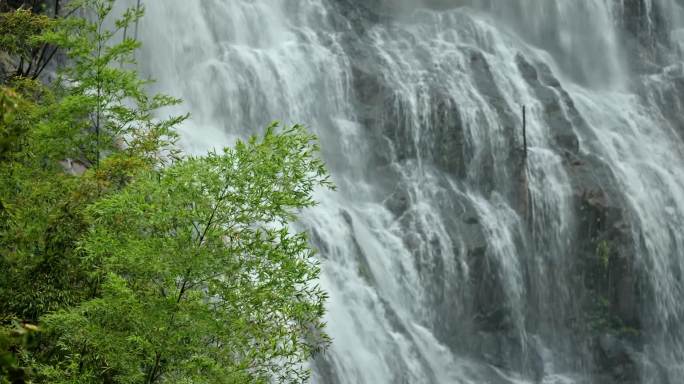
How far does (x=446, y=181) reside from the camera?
31328mm

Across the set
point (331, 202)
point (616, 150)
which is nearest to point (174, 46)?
point (331, 202)

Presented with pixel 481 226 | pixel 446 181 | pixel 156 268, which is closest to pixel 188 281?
pixel 156 268

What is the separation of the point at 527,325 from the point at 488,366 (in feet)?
9.13

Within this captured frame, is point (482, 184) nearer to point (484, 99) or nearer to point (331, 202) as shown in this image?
point (484, 99)

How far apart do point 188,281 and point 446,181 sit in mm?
21089

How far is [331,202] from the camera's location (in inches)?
1087

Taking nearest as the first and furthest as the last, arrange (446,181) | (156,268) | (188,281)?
1. (156,268)
2. (188,281)
3. (446,181)

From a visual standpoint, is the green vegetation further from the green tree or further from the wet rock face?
the wet rock face

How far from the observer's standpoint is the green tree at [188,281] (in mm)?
10672

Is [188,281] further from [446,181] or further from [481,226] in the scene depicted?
[446,181]

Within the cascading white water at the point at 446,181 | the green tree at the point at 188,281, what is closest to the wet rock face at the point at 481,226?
the cascading white water at the point at 446,181

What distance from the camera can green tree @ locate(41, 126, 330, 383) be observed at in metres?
10.7

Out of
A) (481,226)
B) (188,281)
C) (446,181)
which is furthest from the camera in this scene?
(446,181)

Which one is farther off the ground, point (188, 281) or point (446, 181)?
point (446, 181)
